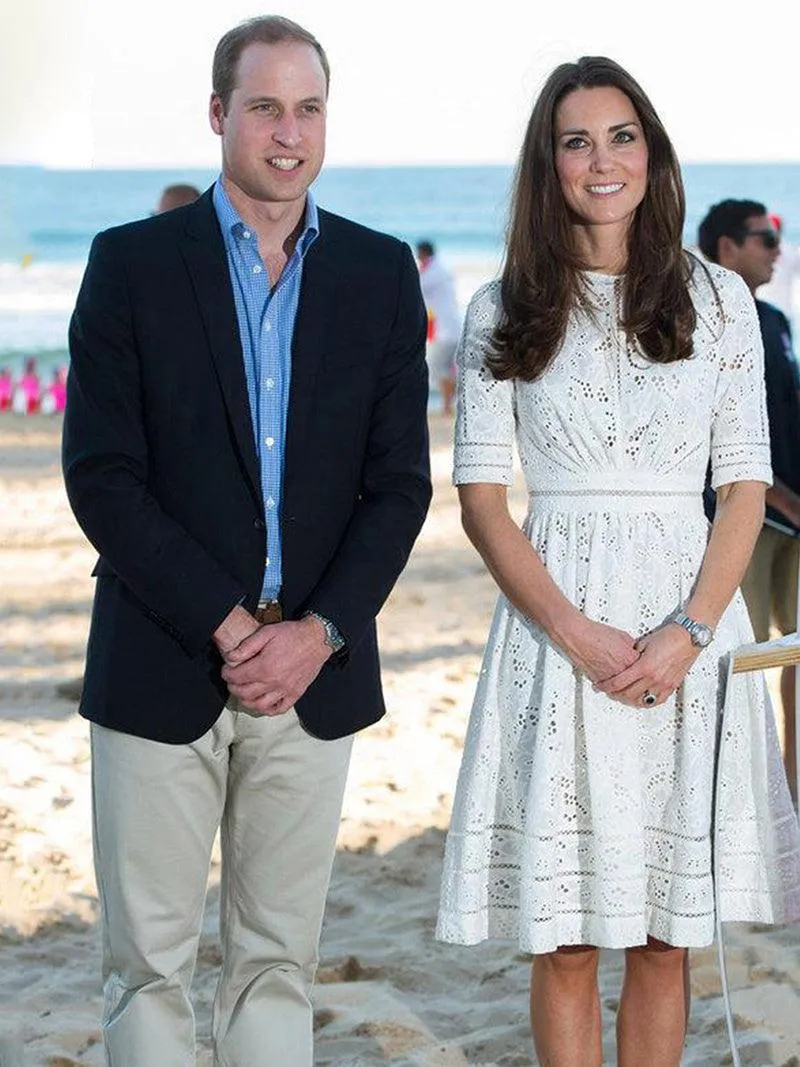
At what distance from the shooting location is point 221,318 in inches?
117

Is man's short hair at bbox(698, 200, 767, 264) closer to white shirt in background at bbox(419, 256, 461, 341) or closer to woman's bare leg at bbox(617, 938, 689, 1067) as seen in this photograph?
woman's bare leg at bbox(617, 938, 689, 1067)

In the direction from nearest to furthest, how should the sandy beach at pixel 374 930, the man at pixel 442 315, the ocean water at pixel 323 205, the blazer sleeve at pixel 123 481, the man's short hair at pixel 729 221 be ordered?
the blazer sleeve at pixel 123 481 → the sandy beach at pixel 374 930 → the man's short hair at pixel 729 221 → the man at pixel 442 315 → the ocean water at pixel 323 205

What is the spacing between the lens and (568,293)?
3213 mm

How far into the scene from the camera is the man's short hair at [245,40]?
295 cm

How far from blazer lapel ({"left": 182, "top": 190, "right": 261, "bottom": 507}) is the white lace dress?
487 mm

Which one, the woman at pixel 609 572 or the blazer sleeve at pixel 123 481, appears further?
the woman at pixel 609 572

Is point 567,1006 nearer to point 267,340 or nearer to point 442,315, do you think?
point 267,340

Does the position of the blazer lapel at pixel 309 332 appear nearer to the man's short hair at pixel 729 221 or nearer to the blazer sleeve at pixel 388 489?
the blazer sleeve at pixel 388 489

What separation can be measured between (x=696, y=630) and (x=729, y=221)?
2.72 meters

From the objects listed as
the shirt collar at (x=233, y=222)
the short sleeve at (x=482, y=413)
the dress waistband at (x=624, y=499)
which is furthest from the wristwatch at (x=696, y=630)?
the shirt collar at (x=233, y=222)

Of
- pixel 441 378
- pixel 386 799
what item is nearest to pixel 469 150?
pixel 441 378

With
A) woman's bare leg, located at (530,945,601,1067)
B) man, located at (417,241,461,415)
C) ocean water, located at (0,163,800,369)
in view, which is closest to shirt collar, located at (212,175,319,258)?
woman's bare leg, located at (530,945,601,1067)

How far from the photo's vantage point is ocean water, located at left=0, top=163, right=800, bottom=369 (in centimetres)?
3662

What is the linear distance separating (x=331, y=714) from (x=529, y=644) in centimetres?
41
